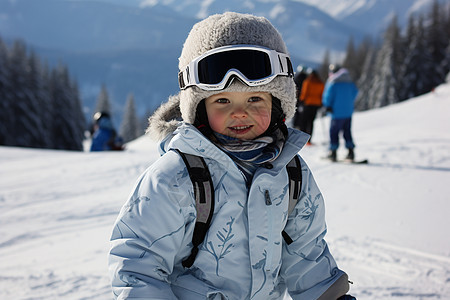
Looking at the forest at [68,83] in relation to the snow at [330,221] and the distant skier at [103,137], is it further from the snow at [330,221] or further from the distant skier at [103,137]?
the snow at [330,221]

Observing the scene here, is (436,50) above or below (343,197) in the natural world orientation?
above

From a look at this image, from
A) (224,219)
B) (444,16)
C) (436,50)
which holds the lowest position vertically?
(224,219)

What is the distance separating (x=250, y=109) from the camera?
156cm

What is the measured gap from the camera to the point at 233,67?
1.50 meters

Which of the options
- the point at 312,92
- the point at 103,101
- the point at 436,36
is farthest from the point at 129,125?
the point at 312,92

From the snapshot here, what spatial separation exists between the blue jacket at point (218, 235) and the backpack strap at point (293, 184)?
0.12 feet

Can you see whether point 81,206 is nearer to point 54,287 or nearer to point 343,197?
point 54,287

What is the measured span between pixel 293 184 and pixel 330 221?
87.6 inches

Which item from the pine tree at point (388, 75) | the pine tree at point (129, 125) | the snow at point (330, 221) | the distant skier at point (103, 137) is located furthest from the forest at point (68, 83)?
the snow at point (330, 221)

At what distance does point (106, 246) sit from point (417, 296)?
2.43m

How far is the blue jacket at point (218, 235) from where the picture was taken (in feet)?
4.26

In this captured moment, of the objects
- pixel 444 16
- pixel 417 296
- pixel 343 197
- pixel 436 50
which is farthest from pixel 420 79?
pixel 417 296

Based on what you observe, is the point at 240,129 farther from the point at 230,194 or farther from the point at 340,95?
the point at 340,95

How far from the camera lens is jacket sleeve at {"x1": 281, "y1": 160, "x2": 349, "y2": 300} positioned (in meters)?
1.63
